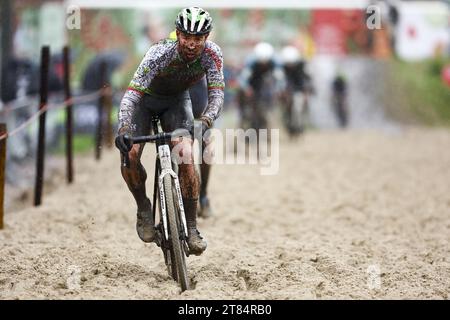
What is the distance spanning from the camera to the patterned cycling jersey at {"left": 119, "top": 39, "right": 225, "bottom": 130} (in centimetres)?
600

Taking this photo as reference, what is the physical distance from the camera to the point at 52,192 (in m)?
11.1

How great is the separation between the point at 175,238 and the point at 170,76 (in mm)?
1295

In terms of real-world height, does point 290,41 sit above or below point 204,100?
above

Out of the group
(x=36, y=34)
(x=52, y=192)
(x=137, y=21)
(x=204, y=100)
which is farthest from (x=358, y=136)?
(x=204, y=100)

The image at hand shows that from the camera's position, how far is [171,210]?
18.3 feet

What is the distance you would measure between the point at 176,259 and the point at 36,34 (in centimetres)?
1728

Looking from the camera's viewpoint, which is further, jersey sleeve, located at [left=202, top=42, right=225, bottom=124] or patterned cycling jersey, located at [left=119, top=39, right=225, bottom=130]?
jersey sleeve, located at [left=202, top=42, right=225, bottom=124]

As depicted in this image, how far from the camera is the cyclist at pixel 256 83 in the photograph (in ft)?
53.3

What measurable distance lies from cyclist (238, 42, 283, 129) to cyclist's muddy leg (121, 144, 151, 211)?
401 inches

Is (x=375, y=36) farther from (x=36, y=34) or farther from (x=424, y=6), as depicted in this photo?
(x=36, y=34)

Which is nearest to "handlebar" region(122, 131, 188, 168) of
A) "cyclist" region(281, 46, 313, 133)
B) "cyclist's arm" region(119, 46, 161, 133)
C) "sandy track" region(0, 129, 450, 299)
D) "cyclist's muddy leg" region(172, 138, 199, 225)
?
"cyclist's muddy leg" region(172, 138, 199, 225)

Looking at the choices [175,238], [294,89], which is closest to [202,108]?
[175,238]

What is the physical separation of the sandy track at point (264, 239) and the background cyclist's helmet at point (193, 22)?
120 centimetres

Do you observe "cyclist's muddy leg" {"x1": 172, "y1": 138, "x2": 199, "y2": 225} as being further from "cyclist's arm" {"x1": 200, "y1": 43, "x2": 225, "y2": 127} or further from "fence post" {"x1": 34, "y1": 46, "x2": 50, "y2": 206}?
"fence post" {"x1": 34, "y1": 46, "x2": 50, "y2": 206}
